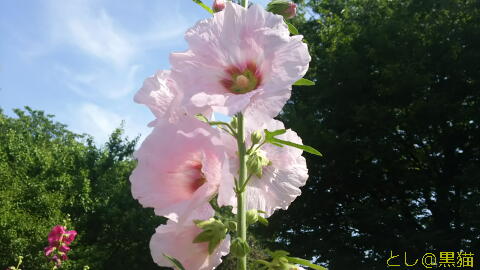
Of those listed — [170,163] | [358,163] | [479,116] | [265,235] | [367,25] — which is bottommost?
[170,163]

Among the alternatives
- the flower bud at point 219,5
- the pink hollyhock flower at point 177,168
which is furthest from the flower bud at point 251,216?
the flower bud at point 219,5

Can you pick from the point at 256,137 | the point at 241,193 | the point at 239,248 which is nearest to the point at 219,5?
the point at 256,137

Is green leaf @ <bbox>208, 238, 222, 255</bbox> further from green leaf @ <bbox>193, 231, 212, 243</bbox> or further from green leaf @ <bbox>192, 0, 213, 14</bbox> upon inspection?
green leaf @ <bbox>192, 0, 213, 14</bbox>

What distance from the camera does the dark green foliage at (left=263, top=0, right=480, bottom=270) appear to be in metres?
10.4

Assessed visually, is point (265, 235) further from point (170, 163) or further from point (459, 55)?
point (170, 163)

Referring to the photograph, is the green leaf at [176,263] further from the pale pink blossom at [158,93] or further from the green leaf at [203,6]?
the green leaf at [203,6]

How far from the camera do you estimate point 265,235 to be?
1101 cm

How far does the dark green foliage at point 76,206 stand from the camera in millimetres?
13305

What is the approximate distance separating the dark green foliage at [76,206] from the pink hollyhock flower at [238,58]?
13780 millimetres

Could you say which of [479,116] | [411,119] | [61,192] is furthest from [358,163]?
[61,192]

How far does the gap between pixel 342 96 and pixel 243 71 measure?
1112 cm

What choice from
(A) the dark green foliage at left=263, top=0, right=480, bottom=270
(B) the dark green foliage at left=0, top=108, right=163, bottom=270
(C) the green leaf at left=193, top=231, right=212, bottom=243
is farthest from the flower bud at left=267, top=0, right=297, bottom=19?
(B) the dark green foliage at left=0, top=108, right=163, bottom=270

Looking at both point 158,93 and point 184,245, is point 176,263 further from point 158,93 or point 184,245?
point 158,93

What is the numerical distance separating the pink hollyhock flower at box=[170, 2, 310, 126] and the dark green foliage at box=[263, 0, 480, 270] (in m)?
9.34
